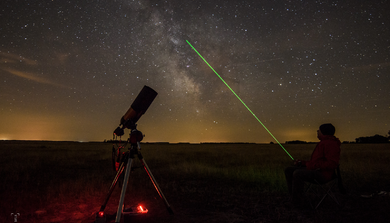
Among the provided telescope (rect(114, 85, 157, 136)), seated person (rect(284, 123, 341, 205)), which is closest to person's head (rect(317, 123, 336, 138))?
seated person (rect(284, 123, 341, 205))

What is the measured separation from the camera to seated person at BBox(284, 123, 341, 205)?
4254 millimetres

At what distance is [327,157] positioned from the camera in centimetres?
427

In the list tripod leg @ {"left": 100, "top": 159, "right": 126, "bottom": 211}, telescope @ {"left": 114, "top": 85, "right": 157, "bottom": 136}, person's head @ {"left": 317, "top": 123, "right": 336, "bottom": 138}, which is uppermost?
telescope @ {"left": 114, "top": 85, "right": 157, "bottom": 136}

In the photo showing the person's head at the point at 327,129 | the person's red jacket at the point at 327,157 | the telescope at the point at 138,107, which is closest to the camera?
the telescope at the point at 138,107

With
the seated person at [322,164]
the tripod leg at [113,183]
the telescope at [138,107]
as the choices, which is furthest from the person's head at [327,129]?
the tripod leg at [113,183]

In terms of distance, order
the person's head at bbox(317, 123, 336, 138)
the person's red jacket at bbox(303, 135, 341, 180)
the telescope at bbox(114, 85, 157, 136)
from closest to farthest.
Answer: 1. the telescope at bbox(114, 85, 157, 136)
2. the person's red jacket at bbox(303, 135, 341, 180)
3. the person's head at bbox(317, 123, 336, 138)

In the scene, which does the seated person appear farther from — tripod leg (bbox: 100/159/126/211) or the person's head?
tripod leg (bbox: 100/159/126/211)

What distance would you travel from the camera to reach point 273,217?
4.06 m

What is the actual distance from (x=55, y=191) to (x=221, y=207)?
16.1ft

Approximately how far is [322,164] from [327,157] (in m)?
0.17

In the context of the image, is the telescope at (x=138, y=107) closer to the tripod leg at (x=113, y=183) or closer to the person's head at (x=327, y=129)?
the tripod leg at (x=113, y=183)

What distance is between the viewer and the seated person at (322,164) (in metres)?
4.25

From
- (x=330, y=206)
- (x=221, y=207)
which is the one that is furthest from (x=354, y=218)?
(x=221, y=207)

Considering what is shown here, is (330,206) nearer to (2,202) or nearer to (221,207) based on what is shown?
(221,207)
